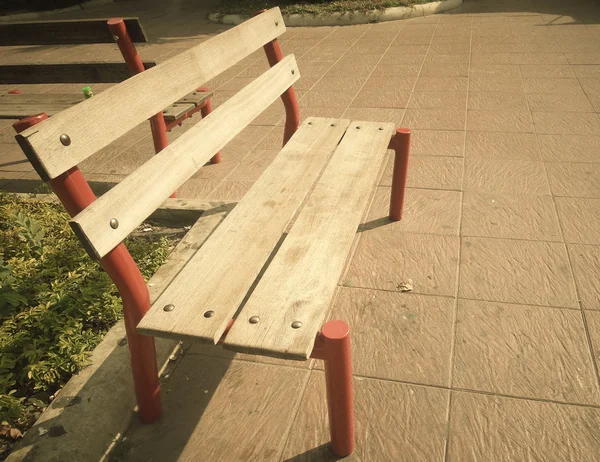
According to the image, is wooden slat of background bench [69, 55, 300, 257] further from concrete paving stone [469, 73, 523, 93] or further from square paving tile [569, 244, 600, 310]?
concrete paving stone [469, 73, 523, 93]

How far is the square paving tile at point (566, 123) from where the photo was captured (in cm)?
423

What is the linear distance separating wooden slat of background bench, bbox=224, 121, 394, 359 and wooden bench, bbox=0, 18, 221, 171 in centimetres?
144

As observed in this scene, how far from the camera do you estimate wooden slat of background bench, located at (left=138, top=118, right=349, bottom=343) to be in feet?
5.24

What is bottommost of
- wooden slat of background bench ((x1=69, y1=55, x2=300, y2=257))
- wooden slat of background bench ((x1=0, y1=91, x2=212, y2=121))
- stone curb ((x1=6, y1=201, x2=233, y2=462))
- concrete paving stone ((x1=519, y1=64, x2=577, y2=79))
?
concrete paving stone ((x1=519, y1=64, x2=577, y2=79))

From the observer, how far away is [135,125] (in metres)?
1.84

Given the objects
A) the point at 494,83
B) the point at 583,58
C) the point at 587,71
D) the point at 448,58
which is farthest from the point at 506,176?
the point at 583,58

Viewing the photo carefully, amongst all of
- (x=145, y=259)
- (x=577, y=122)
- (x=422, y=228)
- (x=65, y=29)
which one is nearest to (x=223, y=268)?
(x=145, y=259)

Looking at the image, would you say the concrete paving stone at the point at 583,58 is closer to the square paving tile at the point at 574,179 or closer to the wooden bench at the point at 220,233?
the square paving tile at the point at 574,179

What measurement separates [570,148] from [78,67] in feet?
12.0

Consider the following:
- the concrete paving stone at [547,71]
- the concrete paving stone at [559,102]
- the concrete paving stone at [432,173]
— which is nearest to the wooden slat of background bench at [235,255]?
the concrete paving stone at [432,173]

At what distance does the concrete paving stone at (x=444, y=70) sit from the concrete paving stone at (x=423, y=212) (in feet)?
9.41

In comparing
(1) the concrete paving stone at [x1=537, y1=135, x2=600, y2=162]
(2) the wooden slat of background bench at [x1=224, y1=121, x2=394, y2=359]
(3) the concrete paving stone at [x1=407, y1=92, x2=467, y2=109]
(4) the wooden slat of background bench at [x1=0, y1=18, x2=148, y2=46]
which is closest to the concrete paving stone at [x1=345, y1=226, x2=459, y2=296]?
(2) the wooden slat of background bench at [x1=224, y1=121, x2=394, y2=359]

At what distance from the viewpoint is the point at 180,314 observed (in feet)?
5.35

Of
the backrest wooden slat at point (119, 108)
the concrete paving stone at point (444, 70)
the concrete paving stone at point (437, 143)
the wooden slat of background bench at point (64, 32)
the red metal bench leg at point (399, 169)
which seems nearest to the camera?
the backrest wooden slat at point (119, 108)
